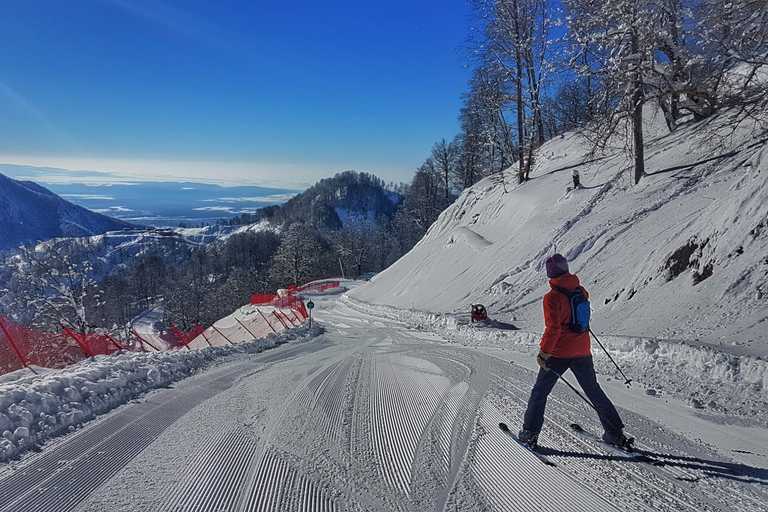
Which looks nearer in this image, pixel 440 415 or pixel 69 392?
pixel 440 415

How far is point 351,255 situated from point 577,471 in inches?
2393

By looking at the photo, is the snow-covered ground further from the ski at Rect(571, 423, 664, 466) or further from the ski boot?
the ski boot

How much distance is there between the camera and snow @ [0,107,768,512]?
3.58 meters

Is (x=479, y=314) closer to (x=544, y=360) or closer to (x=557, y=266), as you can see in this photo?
(x=544, y=360)

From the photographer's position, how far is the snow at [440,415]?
11.8 feet

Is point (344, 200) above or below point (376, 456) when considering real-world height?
above

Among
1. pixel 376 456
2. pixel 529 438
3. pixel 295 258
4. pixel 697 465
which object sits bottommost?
pixel 295 258

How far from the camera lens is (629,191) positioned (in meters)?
17.5

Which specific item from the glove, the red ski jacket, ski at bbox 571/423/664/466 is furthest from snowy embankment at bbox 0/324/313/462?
ski at bbox 571/423/664/466

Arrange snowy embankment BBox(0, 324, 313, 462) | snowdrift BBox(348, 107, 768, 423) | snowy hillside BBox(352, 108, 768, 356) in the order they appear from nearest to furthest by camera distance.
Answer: snowy embankment BBox(0, 324, 313, 462) < snowdrift BBox(348, 107, 768, 423) < snowy hillside BBox(352, 108, 768, 356)

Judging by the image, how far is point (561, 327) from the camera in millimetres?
4285

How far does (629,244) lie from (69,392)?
14818mm

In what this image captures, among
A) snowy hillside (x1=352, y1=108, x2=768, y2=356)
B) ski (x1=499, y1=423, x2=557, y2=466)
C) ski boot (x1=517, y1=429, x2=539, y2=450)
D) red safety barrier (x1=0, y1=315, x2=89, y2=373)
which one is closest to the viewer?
ski (x1=499, y1=423, x2=557, y2=466)

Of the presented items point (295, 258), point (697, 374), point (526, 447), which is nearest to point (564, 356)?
point (526, 447)
